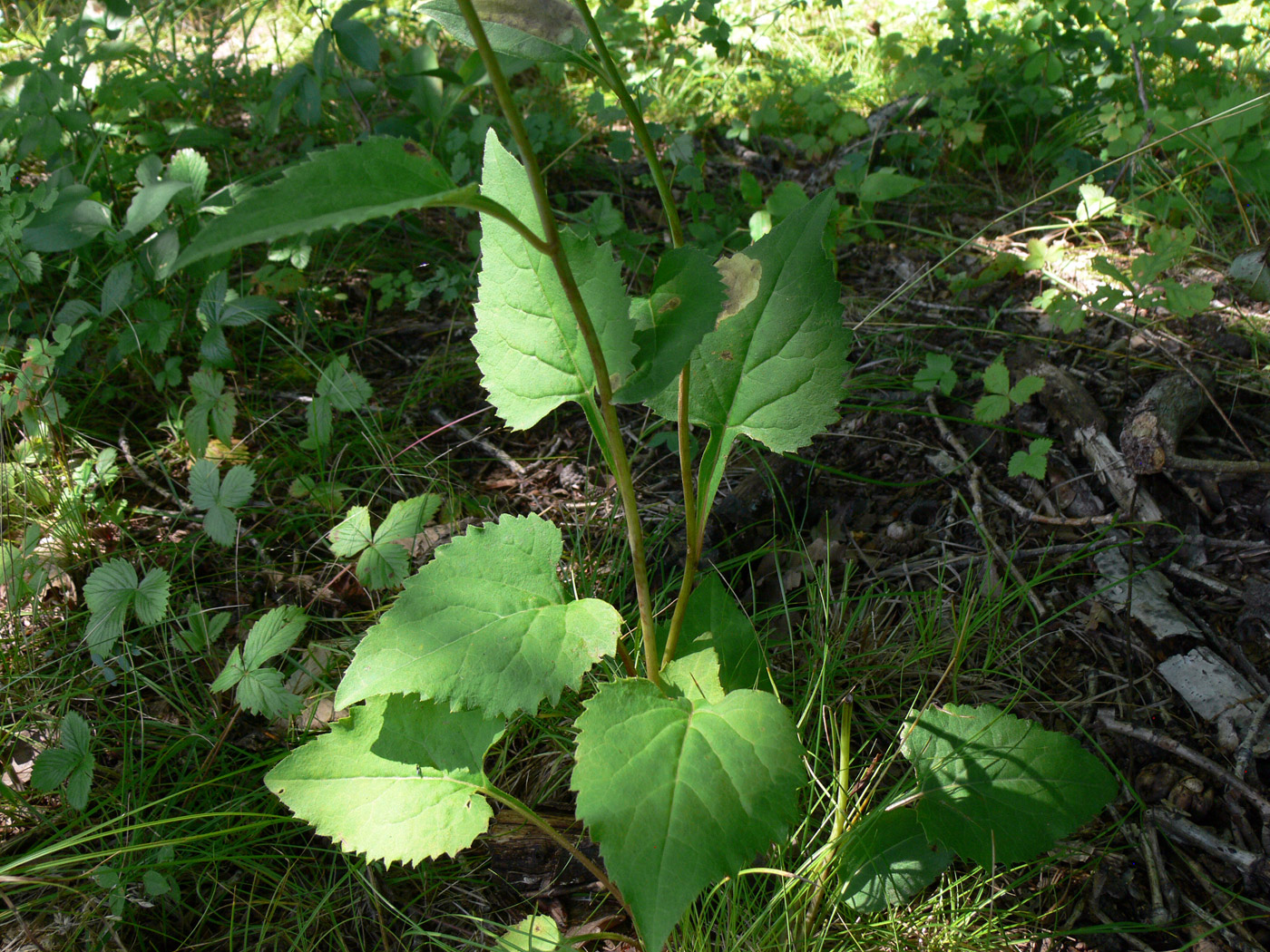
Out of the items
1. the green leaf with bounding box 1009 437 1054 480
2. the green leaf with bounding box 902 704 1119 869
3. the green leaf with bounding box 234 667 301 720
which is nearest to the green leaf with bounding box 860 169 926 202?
the green leaf with bounding box 1009 437 1054 480

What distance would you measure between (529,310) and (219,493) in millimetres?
1046

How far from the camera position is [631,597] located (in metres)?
1.77

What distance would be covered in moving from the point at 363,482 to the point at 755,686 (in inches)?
45.8

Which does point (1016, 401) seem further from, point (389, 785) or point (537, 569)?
point (389, 785)

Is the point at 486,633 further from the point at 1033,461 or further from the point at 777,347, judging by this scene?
the point at 1033,461

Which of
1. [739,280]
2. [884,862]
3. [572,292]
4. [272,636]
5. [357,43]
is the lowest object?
[884,862]

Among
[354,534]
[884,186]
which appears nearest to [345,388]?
[354,534]

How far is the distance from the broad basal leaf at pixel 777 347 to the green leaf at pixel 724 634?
0.31 metres

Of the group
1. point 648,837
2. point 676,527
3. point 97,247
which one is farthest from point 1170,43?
point 97,247

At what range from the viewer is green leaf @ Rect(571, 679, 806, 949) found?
948 millimetres

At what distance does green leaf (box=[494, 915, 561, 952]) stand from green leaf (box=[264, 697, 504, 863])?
16 centimetres

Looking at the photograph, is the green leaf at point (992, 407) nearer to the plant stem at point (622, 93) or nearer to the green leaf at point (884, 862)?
the green leaf at point (884, 862)

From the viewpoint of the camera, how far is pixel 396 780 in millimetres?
1297

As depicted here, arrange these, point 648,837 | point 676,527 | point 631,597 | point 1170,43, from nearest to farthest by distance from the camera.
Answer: point 648,837 < point 631,597 < point 676,527 < point 1170,43
